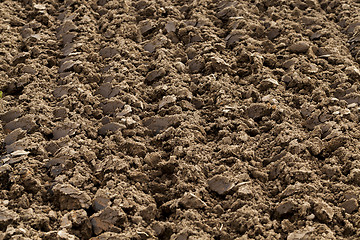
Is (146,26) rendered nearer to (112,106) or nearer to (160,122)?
(112,106)

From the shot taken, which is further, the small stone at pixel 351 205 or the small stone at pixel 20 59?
the small stone at pixel 20 59

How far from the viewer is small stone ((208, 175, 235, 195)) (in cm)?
234

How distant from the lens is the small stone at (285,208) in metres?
2.21

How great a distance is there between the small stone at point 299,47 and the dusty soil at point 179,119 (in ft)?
0.06

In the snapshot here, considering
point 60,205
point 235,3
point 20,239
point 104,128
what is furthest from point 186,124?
point 235,3

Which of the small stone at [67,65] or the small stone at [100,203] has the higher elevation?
the small stone at [67,65]

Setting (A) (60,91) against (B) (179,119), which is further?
(A) (60,91)

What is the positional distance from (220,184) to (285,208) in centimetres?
33

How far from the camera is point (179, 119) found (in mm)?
2730

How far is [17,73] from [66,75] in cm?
32

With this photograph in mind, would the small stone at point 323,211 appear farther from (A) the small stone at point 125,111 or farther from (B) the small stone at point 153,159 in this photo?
(A) the small stone at point 125,111

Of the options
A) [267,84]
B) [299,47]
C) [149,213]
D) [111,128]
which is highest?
[299,47]

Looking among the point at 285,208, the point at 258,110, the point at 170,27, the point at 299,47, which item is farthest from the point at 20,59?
the point at 285,208

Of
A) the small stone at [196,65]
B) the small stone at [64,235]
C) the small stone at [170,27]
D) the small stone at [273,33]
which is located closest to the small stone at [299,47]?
the small stone at [273,33]
